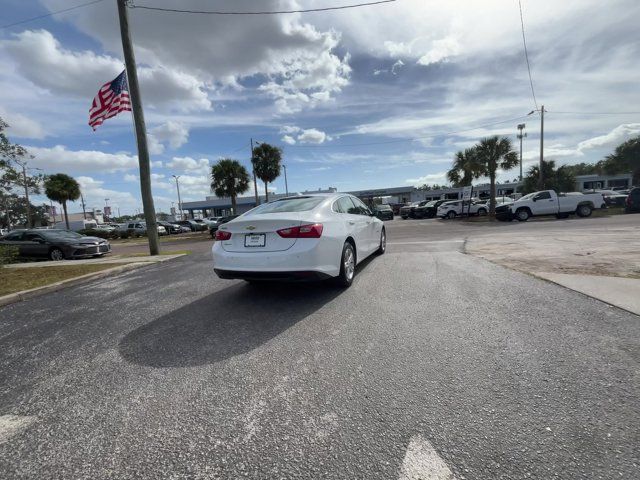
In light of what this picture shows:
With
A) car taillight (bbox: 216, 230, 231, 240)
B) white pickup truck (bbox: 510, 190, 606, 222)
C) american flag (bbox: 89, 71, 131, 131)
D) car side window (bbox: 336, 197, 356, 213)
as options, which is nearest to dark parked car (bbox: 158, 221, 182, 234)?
american flag (bbox: 89, 71, 131, 131)

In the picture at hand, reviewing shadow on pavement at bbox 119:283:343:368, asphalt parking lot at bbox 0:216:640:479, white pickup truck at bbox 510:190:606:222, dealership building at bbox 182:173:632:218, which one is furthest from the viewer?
dealership building at bbox 182:173:632:218

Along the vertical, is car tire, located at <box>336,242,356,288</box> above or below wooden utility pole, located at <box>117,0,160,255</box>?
below

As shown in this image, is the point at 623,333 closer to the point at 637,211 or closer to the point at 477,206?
the point at 637,211

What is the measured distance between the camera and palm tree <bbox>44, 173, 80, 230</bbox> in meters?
39.0

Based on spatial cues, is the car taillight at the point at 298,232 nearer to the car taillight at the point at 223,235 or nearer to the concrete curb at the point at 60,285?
the car taillight at the point at 223,235

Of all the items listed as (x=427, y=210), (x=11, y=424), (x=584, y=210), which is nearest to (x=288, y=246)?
(x=11, y=424)

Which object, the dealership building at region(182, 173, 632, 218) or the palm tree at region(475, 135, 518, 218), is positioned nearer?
the palm tree at region(475, 135, 518, 218)

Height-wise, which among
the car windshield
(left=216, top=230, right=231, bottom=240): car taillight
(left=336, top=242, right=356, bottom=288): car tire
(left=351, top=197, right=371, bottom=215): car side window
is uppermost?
(left=351, top=197, right=371, bottom=215): car side window

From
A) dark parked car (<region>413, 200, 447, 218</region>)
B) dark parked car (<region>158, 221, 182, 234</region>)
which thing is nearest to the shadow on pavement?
dark parked car (<region>413, 200, 447, 218</region>)

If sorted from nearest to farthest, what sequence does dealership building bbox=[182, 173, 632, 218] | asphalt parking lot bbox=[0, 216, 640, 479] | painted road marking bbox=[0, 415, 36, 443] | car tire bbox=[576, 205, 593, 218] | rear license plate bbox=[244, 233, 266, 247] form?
asphalt parking lot bbox=[0, 216, 640, 479] → painted road marking bbox=[0, 415, 36, 443] → rear license plate bbox=[244, 233, 266, 247] → car tire bbox=[576, 205, 593, 218] → dealership building bbox=[182, 173, 632, 218]

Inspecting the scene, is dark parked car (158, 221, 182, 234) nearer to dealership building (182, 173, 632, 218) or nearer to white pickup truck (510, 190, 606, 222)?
dealership building (182, 173, 632, 218)

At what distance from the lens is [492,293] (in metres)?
4.52

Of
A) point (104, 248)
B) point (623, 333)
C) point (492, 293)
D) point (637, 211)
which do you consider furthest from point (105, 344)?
point (637, 211)

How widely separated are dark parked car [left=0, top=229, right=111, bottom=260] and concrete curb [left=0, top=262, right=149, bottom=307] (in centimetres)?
615
